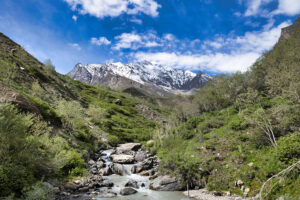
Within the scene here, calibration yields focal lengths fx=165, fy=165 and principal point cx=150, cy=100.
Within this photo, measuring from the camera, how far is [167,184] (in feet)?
83.6

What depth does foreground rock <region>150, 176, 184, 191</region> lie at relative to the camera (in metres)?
24.9

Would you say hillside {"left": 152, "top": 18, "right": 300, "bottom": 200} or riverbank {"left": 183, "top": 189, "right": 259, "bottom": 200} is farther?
riverbank {"left": 183, "top": 189, "right": 259, "bottom": 200}

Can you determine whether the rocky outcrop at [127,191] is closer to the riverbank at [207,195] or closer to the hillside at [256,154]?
the hillside at [256,154]

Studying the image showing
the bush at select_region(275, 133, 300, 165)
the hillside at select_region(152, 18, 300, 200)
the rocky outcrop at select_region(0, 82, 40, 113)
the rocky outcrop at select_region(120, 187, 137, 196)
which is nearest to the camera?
the bush at select_region(275, 133, 300, 165)

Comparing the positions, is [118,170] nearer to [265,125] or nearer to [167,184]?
[167,184]

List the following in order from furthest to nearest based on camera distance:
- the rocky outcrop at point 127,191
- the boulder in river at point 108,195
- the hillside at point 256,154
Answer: the rocky outcrop at point 127,191
the boulder in river at point 108,195
the hillside at point 256,154

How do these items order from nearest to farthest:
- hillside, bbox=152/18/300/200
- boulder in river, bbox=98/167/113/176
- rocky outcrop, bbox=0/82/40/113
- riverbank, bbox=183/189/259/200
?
hillside, bbox=152/18/300/200 < riverbank, bbox=183/189/259/200 < rocky outcrop, bbox=0/82/40/113 < boulder in river, bbox=98/167/113/176

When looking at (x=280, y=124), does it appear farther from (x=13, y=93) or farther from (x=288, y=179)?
(x=13, y=93)

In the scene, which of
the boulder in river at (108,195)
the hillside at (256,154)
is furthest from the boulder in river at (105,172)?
the hillside at (256,154)

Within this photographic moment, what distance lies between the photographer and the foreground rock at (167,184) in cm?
2492

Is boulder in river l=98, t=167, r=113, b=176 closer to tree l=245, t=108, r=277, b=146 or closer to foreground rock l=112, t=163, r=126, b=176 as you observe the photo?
foreground rock l=112, t=163, r=126, b=176

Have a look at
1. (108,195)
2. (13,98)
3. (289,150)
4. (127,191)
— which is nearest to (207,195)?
(127,191)

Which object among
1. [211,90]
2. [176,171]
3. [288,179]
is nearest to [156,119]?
[211,90]

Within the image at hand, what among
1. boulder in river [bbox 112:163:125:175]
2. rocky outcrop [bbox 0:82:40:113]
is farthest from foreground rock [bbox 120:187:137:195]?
rocky outcrop [bbox 0:82:40:113]
